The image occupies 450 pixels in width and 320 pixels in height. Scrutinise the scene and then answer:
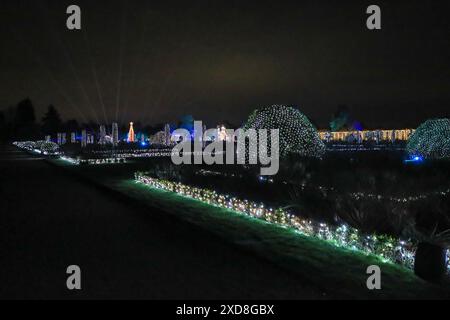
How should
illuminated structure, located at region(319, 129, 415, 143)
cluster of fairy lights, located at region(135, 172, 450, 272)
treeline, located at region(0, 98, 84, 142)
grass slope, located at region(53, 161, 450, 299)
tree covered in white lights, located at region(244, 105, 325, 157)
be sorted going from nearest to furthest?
grass slope, located at region(53, 161, 450, 299) → cluster of fairy lights, located at region(135, 172, 450, 272) → tree covered in white lights, located at region(244, 105, 325, 157) → illuminated structure, located at region(319, 129, 415, 143) → treeline, located at region(0, 98, 84, 142)

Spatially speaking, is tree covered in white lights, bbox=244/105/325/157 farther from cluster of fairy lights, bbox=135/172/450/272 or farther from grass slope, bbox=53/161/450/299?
grass slope, bbox=53/161/450/299

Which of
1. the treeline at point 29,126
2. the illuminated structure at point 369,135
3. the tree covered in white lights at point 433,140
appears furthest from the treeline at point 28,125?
the tree covered in white lights at point 433,140

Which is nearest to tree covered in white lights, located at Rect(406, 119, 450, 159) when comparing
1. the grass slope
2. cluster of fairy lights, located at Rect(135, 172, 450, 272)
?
cluster of fairy lights, located at Rect(135, 172, 450, 272)

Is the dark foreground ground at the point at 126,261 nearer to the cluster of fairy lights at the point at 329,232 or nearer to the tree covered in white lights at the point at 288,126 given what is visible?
the cluster of fairy lights at the point at 329,232

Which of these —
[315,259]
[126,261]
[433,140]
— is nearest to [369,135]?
[433,140]
